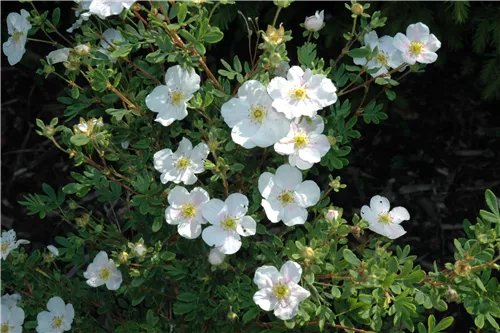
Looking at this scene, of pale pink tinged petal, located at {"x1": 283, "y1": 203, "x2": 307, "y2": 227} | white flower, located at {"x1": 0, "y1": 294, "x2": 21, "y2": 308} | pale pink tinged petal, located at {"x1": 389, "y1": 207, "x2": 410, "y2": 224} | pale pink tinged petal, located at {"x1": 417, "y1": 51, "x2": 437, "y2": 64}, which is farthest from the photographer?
white flower, located at {"x1": 0, "y1": 294, "x2": 21, "y2": 308}

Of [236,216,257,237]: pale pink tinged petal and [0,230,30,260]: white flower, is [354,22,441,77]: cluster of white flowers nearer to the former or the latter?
[236,216,257,237]: pale pink tinged petal

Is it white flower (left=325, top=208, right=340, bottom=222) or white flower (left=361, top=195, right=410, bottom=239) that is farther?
white flower (left=361, top=195, right=410, bottom=239)

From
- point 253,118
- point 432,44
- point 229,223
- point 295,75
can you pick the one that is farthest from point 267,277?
point 432,44

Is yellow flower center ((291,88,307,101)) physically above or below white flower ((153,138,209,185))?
above

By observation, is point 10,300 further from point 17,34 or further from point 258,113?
point 258,113

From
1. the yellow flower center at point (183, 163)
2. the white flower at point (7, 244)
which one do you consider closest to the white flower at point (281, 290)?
the yellow flower center at point (183, 163)

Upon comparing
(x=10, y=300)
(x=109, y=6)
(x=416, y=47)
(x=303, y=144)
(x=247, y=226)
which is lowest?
(x=10, y=300)

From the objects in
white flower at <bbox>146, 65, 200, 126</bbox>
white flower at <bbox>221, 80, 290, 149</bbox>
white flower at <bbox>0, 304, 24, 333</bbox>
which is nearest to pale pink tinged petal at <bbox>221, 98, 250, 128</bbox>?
white flower at <bbox>221, 80, 290, 149</bbox>

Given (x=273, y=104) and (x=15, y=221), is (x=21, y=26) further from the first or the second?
(x=15, y=221)
